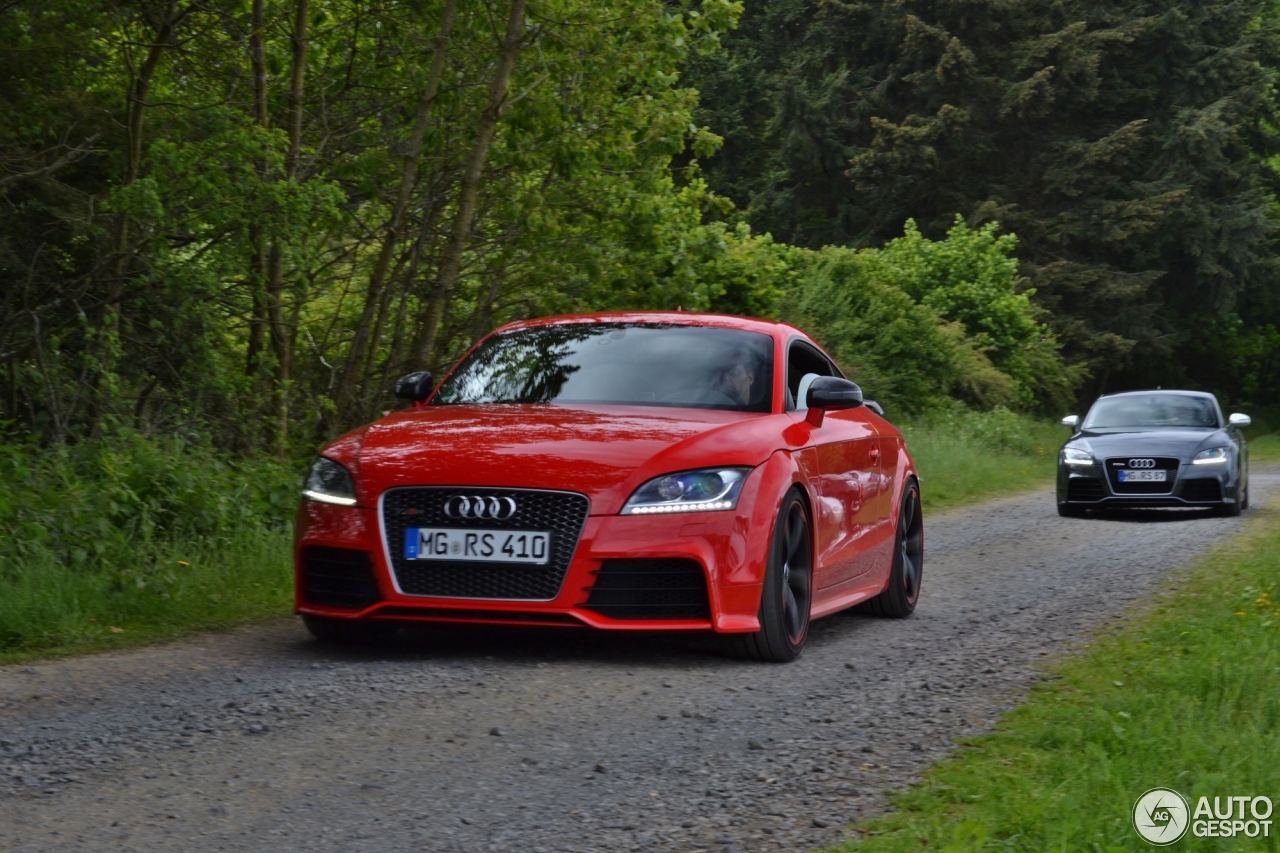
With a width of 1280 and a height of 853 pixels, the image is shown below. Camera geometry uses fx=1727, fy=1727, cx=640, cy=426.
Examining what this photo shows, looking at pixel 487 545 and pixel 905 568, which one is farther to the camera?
pixel 905 568

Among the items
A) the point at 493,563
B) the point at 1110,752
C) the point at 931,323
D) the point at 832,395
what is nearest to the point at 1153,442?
the point at 832,395

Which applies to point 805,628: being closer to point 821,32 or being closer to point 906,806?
point 906,806

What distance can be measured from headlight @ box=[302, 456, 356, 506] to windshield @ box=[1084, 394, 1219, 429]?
13272 millimetres

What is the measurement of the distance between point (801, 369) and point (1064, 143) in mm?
39783

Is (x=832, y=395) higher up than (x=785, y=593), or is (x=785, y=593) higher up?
(x=832, y=395)

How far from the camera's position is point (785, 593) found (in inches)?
Result: 293

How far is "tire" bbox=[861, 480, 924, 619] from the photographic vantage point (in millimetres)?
9406

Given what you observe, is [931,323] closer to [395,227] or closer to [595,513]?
[395,227]

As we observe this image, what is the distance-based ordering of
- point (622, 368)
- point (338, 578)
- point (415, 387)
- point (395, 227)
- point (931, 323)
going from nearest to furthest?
point (338, 578)
point (622, 368)
point (415, 387)
point (395, 227)
point (931, 323)

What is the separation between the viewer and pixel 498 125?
48.8 ft

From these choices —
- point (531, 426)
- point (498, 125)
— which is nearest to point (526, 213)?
point (498, 125)

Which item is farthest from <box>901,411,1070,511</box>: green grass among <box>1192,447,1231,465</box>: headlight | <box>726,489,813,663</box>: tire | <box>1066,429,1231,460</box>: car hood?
<box>726,489,813,663</box>: tire

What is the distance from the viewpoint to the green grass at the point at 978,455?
2194 cm

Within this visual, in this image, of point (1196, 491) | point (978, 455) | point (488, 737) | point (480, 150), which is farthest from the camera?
point (978, 455)
